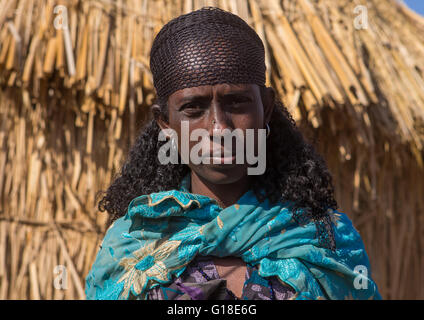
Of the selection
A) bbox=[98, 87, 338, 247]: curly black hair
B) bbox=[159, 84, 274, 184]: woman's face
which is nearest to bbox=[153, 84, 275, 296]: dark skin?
bbox=[159, 84, 274, 184]: woman's face

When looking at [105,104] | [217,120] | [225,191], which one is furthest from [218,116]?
[105,104]

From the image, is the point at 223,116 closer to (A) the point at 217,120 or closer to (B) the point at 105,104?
(A) the point at 217,120

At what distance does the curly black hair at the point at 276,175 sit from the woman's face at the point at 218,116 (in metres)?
0.12

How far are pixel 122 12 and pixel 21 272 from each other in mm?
1541

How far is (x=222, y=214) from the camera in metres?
1.50

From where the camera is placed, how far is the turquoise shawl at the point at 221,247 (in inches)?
57.5

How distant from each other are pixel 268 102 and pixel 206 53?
10.2 inches

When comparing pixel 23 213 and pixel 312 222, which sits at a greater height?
pixel 23 213

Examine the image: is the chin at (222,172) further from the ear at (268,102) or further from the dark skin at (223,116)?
the ear at (268,102)

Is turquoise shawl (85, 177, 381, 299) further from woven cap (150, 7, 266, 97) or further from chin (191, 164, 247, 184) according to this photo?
woven cap (150, 7, 266, 97)

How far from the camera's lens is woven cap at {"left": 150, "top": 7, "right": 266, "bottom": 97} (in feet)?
4.87
